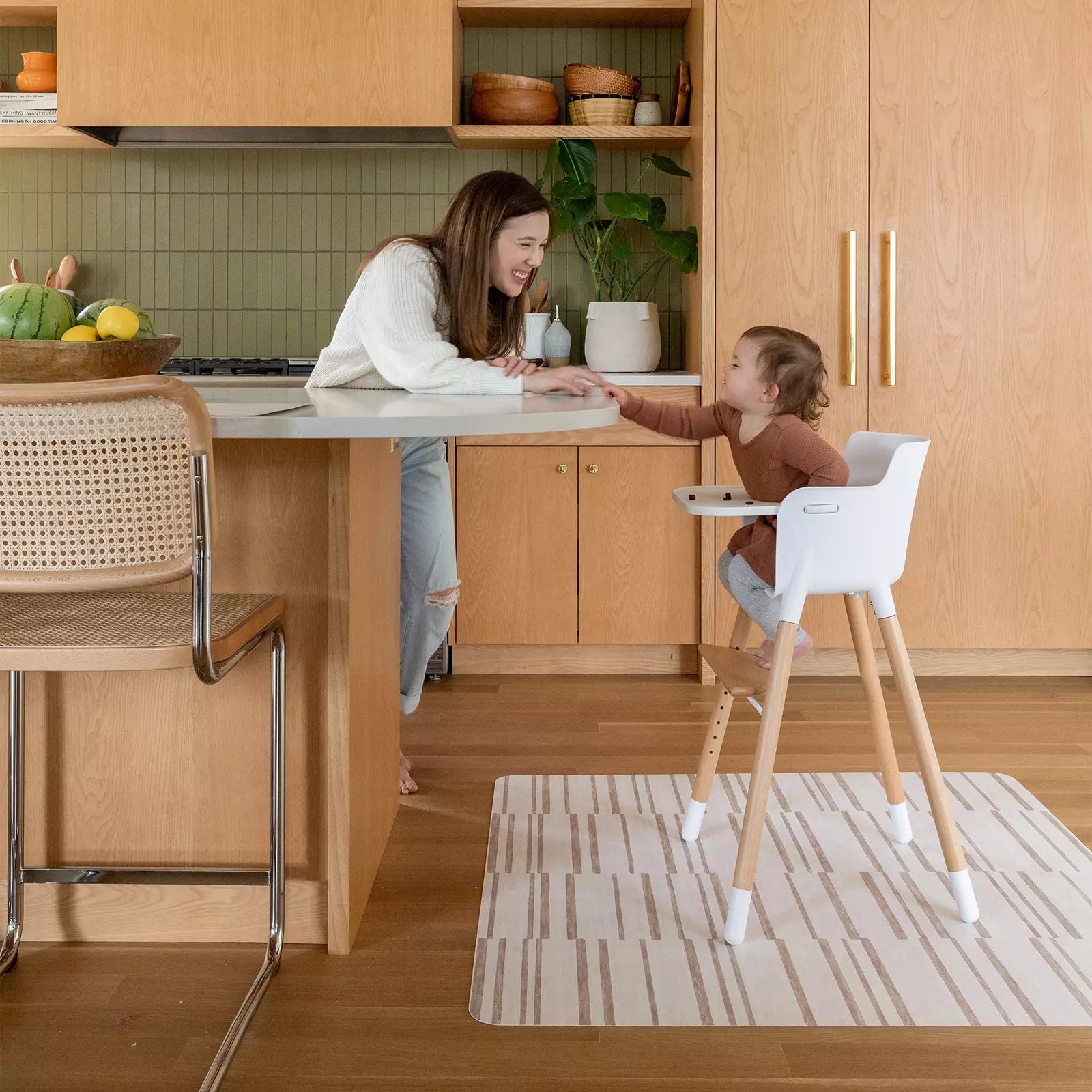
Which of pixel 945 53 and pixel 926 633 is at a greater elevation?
pixel 945 53

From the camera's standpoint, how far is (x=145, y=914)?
6.24 ft

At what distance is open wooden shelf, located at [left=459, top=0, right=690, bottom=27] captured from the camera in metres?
3.59

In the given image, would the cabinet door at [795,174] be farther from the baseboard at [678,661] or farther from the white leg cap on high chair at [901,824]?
the white leg cap on high chair at [901,824]

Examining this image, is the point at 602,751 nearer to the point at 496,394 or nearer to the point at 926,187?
the point at 496,394

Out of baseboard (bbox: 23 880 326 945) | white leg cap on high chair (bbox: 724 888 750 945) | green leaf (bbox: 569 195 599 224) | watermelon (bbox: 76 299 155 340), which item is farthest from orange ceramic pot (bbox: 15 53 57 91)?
white leg cap on high chair (bbox: 724 888 750 945)

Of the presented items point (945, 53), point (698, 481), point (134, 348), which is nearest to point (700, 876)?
point (134, 348)

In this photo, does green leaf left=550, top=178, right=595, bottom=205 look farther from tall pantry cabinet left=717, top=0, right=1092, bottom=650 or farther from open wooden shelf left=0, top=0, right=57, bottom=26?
open wooden shelf left=0, top=0, right=57, bottom=26

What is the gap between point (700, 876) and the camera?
2.13 meters

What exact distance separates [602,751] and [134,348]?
62.4 inches

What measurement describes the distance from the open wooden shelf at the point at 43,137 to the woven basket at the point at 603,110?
1501mm

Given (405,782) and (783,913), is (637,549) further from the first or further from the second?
(783,913)

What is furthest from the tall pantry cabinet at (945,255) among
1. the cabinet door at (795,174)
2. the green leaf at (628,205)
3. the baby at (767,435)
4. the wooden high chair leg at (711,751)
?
the baby at (767,435)

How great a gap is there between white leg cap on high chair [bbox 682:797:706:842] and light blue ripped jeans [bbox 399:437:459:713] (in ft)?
1.98

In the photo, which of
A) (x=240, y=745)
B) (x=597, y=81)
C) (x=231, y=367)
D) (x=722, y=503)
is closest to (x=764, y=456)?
(x=722, y=503)
